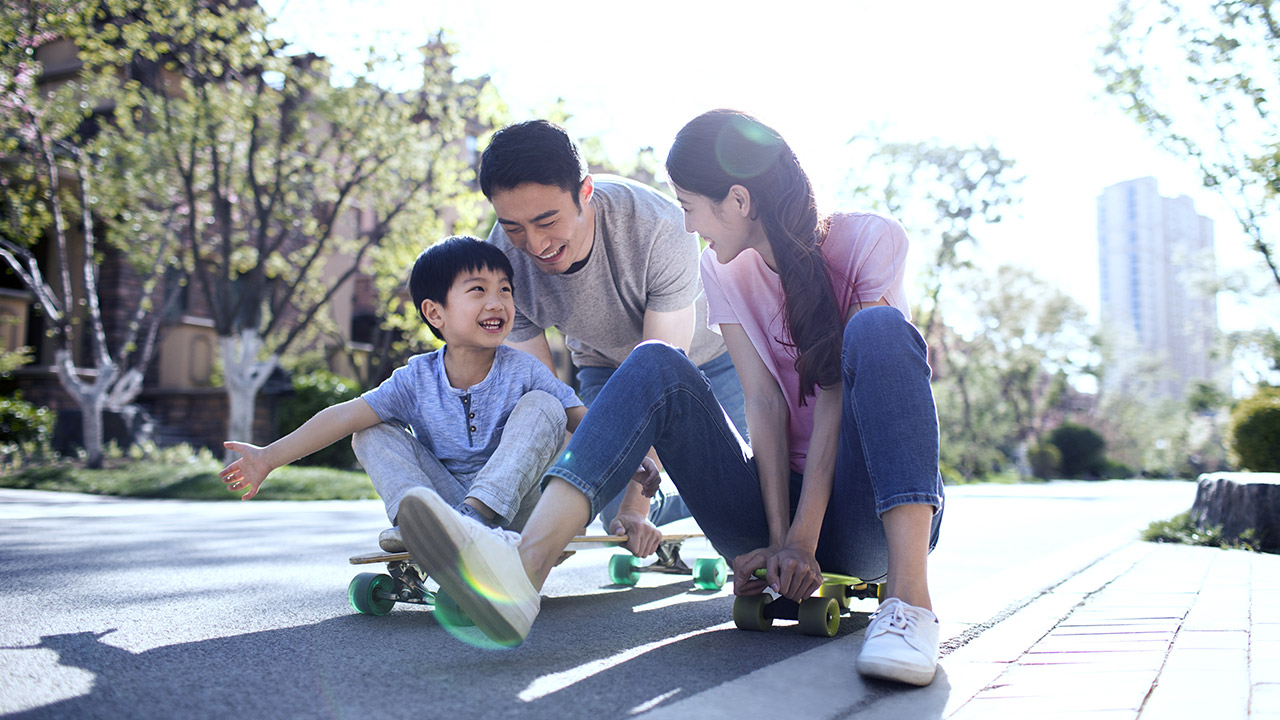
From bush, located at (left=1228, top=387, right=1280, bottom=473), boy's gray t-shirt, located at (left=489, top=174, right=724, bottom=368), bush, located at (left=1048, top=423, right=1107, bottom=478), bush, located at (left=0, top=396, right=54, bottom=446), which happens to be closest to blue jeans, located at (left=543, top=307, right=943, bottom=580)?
boy's gray t-shirt, located at (left=489, top=174, right=724, bottom=368)

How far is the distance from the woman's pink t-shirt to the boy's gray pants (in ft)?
1.81

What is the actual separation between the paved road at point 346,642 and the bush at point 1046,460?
67.8 feet

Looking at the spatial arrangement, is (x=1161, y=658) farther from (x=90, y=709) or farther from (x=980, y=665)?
(x=90, y=709)

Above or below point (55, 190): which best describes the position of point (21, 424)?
below

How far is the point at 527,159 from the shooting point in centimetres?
257

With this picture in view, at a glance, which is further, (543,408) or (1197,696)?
(543,408)

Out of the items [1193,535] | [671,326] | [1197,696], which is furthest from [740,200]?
[1193,535]

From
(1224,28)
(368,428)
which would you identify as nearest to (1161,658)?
(368,428)

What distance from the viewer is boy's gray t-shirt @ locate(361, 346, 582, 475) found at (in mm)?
2639

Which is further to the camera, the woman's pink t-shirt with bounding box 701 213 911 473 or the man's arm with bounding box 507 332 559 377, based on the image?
the man's arm with bounding box 507 332 559 377

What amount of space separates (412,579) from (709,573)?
1057mm

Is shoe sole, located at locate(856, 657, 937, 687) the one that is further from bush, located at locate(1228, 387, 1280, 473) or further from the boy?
bush, located at locate(1228, 387, 1280, 473)

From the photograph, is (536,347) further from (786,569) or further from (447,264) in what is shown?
(786,569)

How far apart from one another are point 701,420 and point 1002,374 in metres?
27.0
